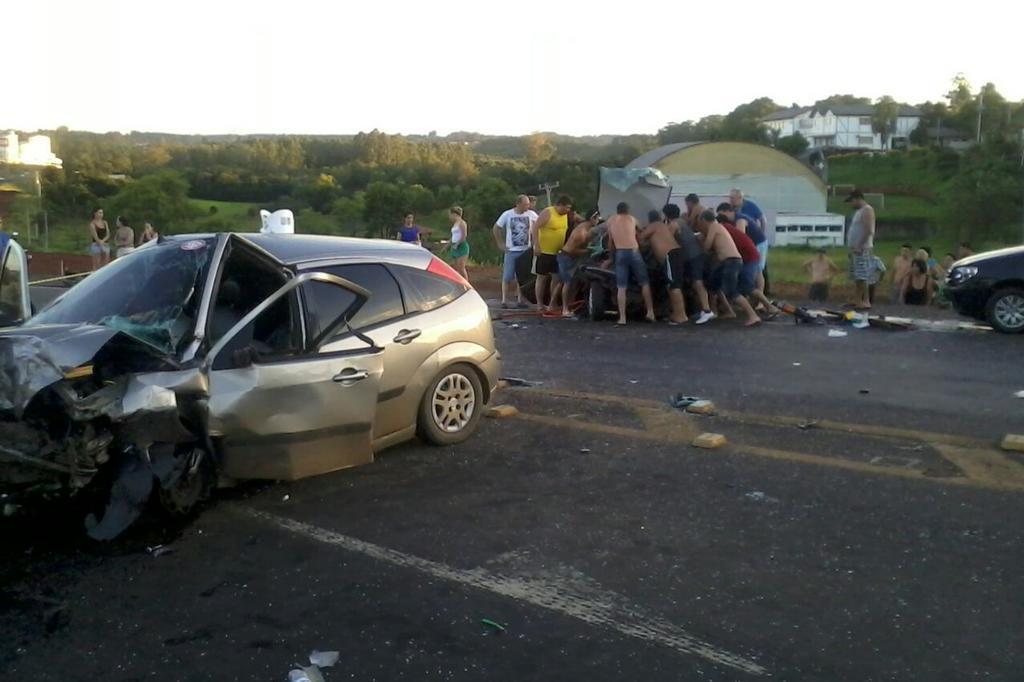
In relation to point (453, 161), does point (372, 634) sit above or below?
below

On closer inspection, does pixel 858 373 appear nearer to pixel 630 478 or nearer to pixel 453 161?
pixel 630 478

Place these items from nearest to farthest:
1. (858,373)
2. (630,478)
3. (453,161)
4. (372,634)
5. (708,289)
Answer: (372,634) → (630,478) → (858,373) → (708,289) → (453,161)

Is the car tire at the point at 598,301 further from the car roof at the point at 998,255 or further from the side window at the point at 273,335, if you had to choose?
the side window at the point at 273,335

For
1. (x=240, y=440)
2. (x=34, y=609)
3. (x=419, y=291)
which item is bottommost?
(x=34, y=609)

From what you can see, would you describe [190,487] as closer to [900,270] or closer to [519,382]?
[519,382]

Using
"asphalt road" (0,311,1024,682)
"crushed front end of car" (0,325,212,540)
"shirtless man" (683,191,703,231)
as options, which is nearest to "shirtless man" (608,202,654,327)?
"shirtless man" (683,191,703,231)

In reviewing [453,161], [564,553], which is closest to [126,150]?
[453,161]

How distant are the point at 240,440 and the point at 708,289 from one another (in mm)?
9811

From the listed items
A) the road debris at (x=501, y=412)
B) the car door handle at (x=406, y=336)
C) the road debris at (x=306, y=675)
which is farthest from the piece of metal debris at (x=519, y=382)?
the road debris at (x=306, y=675)

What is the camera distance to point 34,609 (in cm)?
462

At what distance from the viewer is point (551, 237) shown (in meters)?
15.0

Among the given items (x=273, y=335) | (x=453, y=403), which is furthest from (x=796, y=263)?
(x=273, y=335)

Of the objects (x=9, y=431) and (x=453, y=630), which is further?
(x=9, y=431)

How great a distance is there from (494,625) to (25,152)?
4098cm
